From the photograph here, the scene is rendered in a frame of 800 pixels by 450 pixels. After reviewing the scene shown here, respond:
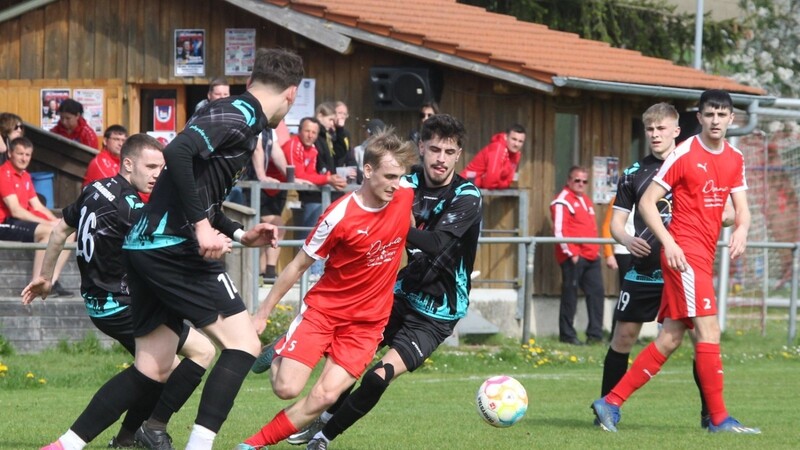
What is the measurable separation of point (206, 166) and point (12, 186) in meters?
8.07

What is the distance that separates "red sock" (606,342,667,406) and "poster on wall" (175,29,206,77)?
11.1 metres

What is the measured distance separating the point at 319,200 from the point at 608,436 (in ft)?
24.9

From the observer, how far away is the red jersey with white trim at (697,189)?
959 cm

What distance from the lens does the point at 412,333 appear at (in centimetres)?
854

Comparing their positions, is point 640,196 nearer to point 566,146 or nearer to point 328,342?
point 328,342

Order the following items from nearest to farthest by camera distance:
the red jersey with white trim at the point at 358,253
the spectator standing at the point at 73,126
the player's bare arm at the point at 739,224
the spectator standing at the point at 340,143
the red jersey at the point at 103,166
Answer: the red jersey with white trim at the point at 358,253 < the player's bare arm at the point at 739,224 < the red jersey at the point at 103,166 < the spectator standing at the point at 340,143 < the spectator standing at the point at 73,126

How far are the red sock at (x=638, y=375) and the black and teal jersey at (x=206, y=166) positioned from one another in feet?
12.0

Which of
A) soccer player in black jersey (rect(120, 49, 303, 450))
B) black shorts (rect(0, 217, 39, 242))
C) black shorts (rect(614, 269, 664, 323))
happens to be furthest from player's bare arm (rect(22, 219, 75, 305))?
black shorts (rect(0, 217, 39, 242))

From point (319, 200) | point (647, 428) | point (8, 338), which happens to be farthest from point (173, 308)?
point (319, 200)

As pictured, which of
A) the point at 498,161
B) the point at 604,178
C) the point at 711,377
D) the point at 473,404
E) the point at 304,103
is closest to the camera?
the point at 711,377

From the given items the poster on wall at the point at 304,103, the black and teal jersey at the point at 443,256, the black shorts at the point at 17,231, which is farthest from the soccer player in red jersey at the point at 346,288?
the poster on wall at the point at 304,103

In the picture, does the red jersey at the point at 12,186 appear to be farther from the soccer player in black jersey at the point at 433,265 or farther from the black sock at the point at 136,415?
the soccer player in black jersey at the point at 433,265

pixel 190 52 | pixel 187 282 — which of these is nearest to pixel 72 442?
pixel 187 282

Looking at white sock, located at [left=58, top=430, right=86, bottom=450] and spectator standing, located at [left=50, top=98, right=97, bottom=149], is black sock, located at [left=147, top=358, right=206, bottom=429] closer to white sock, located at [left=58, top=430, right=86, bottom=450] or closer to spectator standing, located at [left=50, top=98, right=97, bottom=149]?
white sock, located at [left=58, top=430, right=86, bottom=450]
